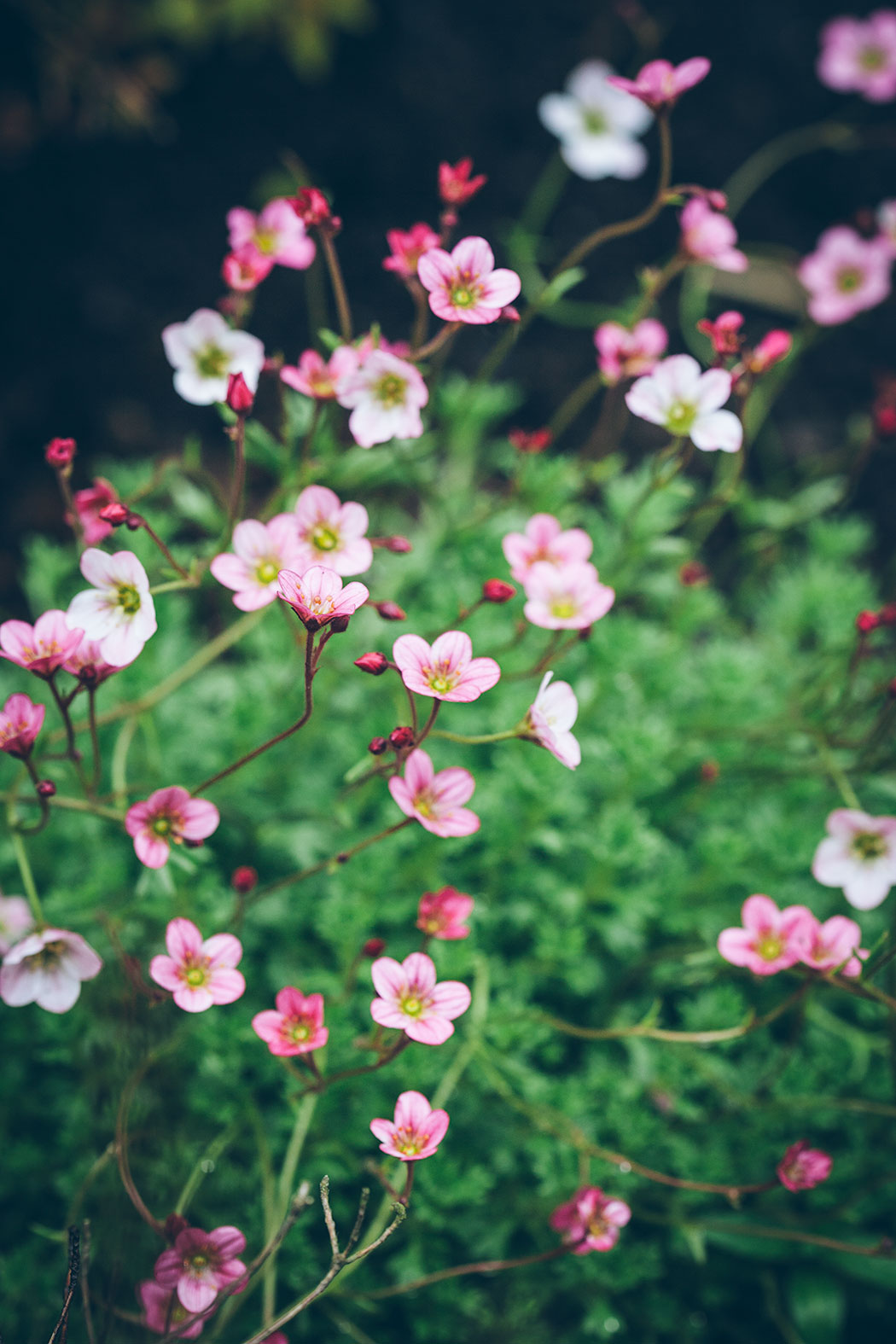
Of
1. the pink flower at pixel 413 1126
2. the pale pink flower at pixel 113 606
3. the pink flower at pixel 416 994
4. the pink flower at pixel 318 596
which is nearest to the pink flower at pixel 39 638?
the pale pink flower at pixel 113 606

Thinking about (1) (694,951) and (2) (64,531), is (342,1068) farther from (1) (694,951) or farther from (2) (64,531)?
(2) (64,531)

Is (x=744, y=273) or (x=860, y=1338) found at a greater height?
(x=744, y=273)

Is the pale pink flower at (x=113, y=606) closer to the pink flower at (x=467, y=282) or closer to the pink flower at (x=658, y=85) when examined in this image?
the pink flower at (x=467, y=282)

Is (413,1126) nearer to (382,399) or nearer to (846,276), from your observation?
(382,399)

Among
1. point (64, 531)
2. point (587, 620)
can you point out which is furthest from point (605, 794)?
point (64, 531)

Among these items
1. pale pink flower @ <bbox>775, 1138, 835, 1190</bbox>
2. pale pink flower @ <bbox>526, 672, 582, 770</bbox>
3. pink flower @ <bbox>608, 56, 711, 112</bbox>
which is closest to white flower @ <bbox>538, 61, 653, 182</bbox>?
pink flower @ <bbox>608, 56, 711, 112</bbox>

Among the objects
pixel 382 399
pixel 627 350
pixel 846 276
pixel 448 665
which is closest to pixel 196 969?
pixel 448 665
